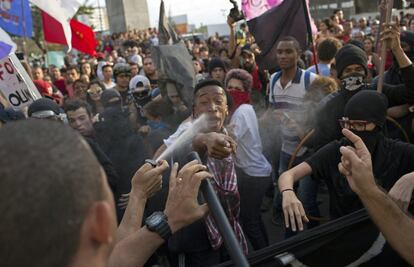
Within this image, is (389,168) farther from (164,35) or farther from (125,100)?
(125,100)

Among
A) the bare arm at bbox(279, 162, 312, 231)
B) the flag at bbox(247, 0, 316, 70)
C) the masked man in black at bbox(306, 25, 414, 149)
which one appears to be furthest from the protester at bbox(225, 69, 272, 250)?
the flag at bbox(247, 0, 316, 70)

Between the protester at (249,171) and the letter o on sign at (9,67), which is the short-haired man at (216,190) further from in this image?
the letter o on sign at (9,67)

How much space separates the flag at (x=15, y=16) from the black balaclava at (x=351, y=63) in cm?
373

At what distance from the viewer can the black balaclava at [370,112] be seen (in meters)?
2.50

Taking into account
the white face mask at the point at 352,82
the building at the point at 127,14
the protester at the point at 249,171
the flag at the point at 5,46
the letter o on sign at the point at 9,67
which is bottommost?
the protester at the point at 249,171

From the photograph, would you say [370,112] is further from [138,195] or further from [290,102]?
[290,102]

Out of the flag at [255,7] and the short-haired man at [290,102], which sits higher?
the flag at [255,7]

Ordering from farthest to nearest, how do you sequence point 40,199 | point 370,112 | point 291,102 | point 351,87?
point 291,102
point 351,87
point 370,112
point 40,199

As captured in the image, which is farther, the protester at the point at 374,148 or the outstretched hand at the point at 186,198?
the protester at the point at 374,148

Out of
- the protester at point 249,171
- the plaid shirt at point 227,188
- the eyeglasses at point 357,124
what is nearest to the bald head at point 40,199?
the plaid shirt at point 227,188

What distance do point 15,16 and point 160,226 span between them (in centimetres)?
445

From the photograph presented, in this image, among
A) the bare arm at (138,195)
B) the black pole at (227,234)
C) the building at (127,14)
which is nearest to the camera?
the black pole at (227,234)

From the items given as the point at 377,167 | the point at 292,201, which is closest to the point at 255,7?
the point at 377,167

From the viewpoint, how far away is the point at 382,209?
70.8 inches
